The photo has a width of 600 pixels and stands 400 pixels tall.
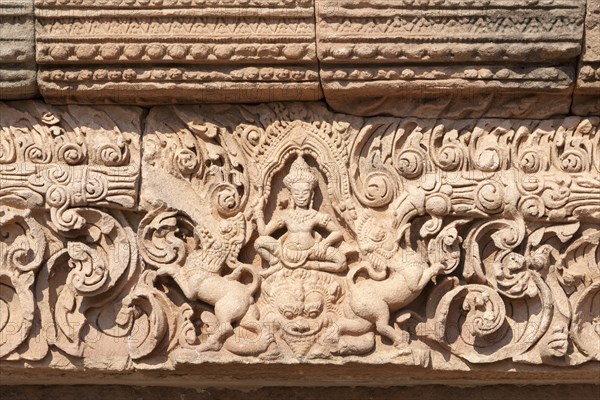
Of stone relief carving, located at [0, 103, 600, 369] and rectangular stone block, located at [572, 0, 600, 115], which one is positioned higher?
rectangular stone block, located at [572, 0, 600, 115]

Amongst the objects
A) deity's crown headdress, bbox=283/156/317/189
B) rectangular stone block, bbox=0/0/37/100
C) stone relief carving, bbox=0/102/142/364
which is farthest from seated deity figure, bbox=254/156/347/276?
rectangular stone block, bbox=0/0/37/100

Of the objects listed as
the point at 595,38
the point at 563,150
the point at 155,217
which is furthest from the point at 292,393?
the point at 595,38

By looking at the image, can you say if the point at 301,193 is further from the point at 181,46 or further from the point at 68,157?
the point at 68,157

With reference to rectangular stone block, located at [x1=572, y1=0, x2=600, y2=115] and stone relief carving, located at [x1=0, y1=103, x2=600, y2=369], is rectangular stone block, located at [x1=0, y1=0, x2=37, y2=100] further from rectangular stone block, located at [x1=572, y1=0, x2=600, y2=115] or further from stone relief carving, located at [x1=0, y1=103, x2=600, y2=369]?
rectangular stone block, located at [x1=572, y1=0, x2=600, y2=115]

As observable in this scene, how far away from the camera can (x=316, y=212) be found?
5523mm

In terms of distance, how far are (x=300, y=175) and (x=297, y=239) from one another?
24 cm

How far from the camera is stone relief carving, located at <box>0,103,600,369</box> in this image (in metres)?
5.43

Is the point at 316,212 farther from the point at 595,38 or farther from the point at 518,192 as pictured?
the point at 595,38

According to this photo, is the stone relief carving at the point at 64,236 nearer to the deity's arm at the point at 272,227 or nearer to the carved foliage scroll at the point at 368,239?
the carved foliage scroll at the point at 368,239

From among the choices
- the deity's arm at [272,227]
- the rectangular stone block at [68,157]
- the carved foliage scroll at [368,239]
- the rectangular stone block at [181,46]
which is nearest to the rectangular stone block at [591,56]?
the carved foliage scroll at [368,239]

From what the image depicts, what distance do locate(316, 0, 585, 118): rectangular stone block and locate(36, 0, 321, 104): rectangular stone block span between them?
12 cm

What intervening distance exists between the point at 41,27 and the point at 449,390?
2.05 metres

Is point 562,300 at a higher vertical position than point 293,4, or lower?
lower

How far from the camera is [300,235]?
5.48 m
